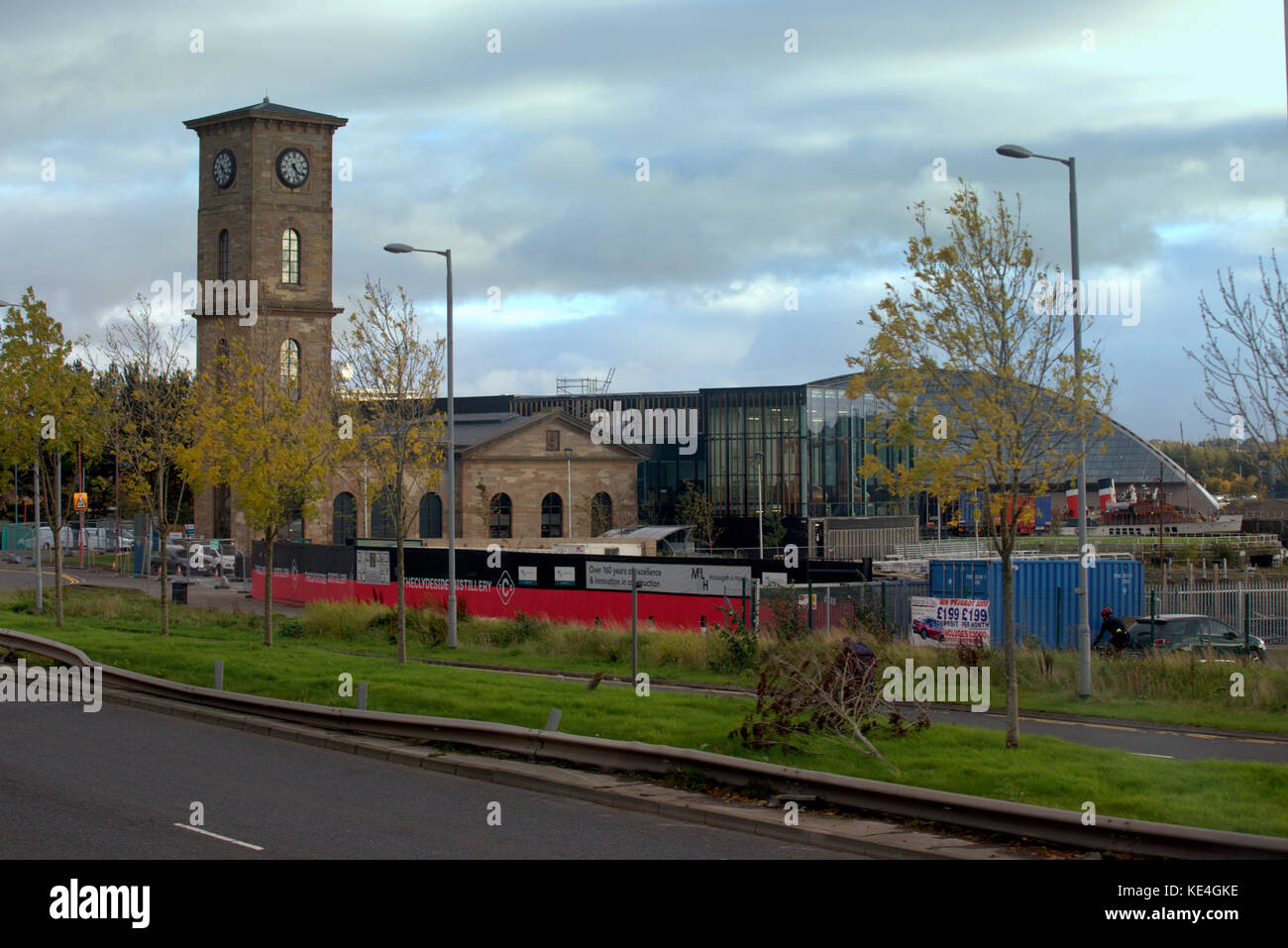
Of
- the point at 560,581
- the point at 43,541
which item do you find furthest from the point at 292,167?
the point at 560,581

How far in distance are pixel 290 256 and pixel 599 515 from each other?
84.4 feet

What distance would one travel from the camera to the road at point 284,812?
919 cm

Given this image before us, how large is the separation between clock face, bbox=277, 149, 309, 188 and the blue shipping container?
2056 inches

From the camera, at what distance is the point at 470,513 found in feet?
251

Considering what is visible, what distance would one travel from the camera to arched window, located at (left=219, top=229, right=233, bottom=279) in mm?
69375

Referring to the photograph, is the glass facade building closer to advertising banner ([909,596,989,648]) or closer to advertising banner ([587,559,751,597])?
advertising banner ([587,559,751,597])

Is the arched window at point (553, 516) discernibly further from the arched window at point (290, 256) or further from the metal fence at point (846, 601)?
the metal fence at point (846, 601)

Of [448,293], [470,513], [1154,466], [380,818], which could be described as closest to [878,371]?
[380,818]

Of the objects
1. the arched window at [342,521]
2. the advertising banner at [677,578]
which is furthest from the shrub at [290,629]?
the arched window at [342,521]

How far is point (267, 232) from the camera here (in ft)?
224

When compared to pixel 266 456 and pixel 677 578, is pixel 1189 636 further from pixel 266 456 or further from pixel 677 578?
pixel 266 456

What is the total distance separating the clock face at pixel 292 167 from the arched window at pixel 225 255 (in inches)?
190
